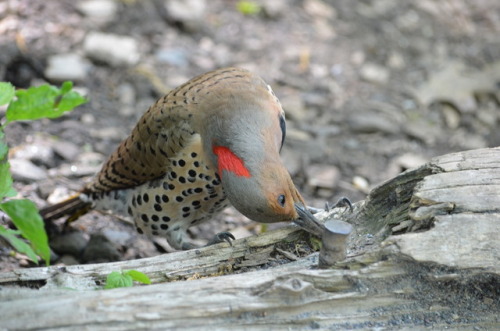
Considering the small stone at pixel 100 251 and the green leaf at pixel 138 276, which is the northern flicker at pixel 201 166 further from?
the green leaf at pixel 138 276

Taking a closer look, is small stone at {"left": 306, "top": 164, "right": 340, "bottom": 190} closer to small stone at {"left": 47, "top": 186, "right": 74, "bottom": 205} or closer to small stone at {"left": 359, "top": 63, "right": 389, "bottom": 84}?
small stone at {"left": 359, "top": 63, "right": 389, "bottom": 84}

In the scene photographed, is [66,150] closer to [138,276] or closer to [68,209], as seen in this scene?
[68,209]

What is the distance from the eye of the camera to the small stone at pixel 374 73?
8688 mm

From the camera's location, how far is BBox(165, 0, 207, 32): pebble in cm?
859

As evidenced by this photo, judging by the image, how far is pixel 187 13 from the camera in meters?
8.68

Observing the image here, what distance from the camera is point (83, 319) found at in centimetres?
307

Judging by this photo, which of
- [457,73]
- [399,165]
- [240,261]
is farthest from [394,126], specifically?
[240,261]

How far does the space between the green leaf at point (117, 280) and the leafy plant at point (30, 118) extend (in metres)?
0.53

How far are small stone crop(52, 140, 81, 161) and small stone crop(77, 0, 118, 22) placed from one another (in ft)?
7.34

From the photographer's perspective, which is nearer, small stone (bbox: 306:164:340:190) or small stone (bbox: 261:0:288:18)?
small stone (bbox: 306:164:340:190)

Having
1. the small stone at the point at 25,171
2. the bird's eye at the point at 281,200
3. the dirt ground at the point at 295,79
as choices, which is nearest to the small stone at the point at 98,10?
the dirt ground at the point at 295,79

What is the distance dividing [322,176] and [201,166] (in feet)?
7.44

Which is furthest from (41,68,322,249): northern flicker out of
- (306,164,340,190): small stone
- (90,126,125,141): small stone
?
(306,164,340,190): small stone

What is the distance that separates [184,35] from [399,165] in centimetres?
319
